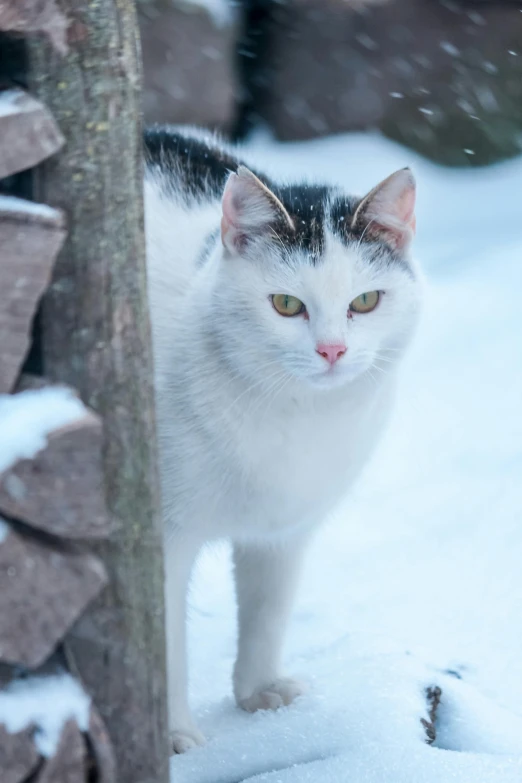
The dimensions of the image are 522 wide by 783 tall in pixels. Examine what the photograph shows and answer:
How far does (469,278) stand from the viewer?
4633 millimetres

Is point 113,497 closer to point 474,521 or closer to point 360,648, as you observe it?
point 360,648

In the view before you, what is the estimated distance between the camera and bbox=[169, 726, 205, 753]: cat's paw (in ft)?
6.15

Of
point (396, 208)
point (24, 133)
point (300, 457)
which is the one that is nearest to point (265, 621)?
point (300, 457)

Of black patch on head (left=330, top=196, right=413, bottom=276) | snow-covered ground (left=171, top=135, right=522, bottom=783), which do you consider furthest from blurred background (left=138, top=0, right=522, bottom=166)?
black patch on head (left=330, top=196, right=413, bottom=276)

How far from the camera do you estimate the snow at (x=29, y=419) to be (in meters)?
1.14

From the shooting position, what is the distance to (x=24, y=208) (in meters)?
1.16

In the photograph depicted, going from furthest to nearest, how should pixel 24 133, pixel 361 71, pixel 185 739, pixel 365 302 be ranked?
pixel 361 71 < pixel 185 739 < pixel 365 302 < pixel 24 133

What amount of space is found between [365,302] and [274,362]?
200 mm

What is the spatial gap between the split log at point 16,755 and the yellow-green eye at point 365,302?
893 millimetres

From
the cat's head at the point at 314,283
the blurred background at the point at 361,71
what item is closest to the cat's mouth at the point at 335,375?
the cat's head at the point at 314,283

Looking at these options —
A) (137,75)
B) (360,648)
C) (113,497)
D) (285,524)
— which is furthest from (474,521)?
(137,75)

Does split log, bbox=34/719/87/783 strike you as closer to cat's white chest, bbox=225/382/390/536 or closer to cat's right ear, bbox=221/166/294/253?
cat's white chest, bbox=225/382/390/536

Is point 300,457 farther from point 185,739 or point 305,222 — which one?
point 185,739

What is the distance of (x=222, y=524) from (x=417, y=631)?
864 mm
